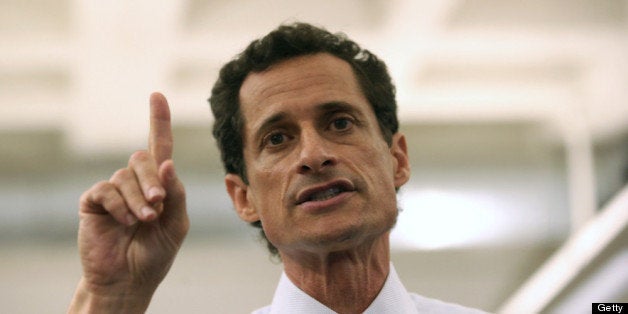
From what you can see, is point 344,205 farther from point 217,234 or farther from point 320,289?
point 217,234

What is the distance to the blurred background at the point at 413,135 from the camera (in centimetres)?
307

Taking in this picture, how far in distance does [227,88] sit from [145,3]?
4.34ft

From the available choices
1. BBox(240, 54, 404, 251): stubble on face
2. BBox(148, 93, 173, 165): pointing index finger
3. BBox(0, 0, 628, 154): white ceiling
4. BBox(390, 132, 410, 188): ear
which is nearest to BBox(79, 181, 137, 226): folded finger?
BBox(148, 93, 173, 165): pointing index finger

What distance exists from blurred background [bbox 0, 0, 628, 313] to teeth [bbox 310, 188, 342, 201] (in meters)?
1.73

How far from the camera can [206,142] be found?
11.8ft

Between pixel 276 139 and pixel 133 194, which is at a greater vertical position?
pixel 276 139

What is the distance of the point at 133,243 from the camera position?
48.9 inches

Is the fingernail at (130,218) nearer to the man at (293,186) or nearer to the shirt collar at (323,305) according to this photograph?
the man at (293,186)

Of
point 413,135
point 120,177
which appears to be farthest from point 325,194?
point 413,135

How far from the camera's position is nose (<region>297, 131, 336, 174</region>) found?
4.40ft

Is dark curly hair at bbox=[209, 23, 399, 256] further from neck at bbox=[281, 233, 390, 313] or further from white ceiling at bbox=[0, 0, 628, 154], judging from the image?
white ceiling at bbox=[0, 0, 628, 154]

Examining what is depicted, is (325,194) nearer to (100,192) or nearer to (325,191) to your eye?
(325,191)

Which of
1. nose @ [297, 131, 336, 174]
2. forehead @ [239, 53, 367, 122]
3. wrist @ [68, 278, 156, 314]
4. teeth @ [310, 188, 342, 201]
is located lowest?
wrist @ [68, 278, 156, 314]

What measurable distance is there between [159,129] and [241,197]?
42 centimetres
